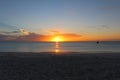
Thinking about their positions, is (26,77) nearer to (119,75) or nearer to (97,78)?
(97,78)

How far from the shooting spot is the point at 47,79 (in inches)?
600

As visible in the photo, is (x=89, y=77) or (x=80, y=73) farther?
(x=80, y=73)

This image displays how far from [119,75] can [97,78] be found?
2067 millimetres

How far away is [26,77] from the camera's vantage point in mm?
15734

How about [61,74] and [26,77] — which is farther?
[61,74]

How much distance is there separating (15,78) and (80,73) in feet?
16.6

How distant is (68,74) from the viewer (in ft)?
56.5

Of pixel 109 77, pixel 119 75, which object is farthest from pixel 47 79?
pixel 119 75

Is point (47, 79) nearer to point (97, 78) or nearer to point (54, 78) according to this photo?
point (54, 78)

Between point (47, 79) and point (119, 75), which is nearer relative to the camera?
point (47, 79)

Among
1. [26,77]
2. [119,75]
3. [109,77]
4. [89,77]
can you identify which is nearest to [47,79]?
[26,77]

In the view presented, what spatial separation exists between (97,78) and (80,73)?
214 centimetres

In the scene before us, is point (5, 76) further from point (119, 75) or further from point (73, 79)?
point (119, 75)

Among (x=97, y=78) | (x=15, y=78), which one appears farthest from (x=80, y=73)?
(x=15, y=78)
